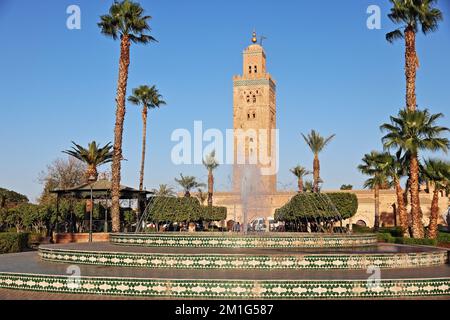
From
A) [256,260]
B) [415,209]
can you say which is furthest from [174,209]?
[256,260]

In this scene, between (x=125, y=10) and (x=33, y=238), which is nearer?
(x=125, y=10)

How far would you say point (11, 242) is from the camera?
60.8ft

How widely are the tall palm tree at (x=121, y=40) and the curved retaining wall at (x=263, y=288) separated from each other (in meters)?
15.0

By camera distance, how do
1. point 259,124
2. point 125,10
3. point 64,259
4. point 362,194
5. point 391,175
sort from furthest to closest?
point 259,124 < point 362,194 < point 391,175 < point 125,10 < point 64,259

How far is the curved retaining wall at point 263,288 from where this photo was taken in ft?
25.2

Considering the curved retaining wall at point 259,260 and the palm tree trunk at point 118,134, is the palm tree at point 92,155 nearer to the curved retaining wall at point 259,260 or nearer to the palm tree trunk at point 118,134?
the palm tree trunk at point 118,134

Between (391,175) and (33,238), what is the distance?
855 inches

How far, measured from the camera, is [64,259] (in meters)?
10.8

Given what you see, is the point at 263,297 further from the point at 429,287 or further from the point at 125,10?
the point at 125,10

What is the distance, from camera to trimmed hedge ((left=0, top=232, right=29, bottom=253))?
719 inches

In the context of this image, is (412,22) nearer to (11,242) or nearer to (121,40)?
(121,40)

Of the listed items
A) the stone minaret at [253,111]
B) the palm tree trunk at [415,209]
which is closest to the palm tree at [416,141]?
the palm tree trunk at [415,209]

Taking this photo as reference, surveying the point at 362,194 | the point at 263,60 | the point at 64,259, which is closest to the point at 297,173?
the point at 362,194

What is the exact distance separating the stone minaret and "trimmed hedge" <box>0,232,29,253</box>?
46933mm
